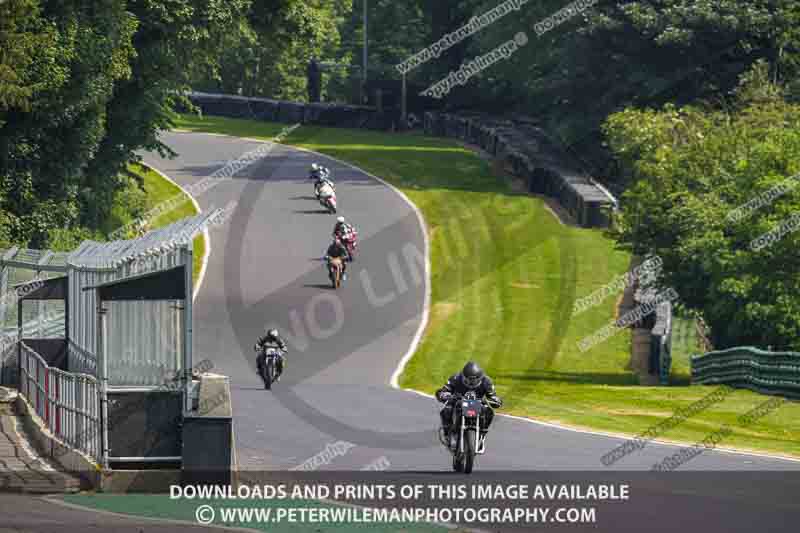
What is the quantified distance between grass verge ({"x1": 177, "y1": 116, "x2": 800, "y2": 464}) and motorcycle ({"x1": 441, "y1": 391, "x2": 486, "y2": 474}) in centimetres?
635

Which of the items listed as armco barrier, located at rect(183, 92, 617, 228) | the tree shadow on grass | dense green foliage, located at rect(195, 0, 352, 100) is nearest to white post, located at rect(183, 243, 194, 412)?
the tree shadow on grass

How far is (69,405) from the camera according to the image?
19.4m

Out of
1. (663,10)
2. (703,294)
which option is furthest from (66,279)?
(663,10)

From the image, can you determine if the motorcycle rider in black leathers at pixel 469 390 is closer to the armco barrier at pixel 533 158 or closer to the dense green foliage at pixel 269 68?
the armco barrier at pixel 533 158

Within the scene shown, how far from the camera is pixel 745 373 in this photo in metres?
34.9

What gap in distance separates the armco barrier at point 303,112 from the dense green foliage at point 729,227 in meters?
35.2

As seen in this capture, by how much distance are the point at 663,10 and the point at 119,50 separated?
28729mm

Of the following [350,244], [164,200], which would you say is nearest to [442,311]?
[350,244]

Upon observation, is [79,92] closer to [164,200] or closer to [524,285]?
[524,285]

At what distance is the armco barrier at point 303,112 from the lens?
8306 centimetres

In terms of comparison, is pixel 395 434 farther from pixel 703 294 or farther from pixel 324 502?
pixel 703 294

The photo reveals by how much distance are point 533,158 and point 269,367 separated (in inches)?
1450

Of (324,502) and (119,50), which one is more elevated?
(119,50)

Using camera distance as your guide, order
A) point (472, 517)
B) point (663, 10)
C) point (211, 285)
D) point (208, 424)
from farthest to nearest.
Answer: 1. point (663, 10)
2. point (211, 285)
3. point (208, 424)
4. point (472, 517)
